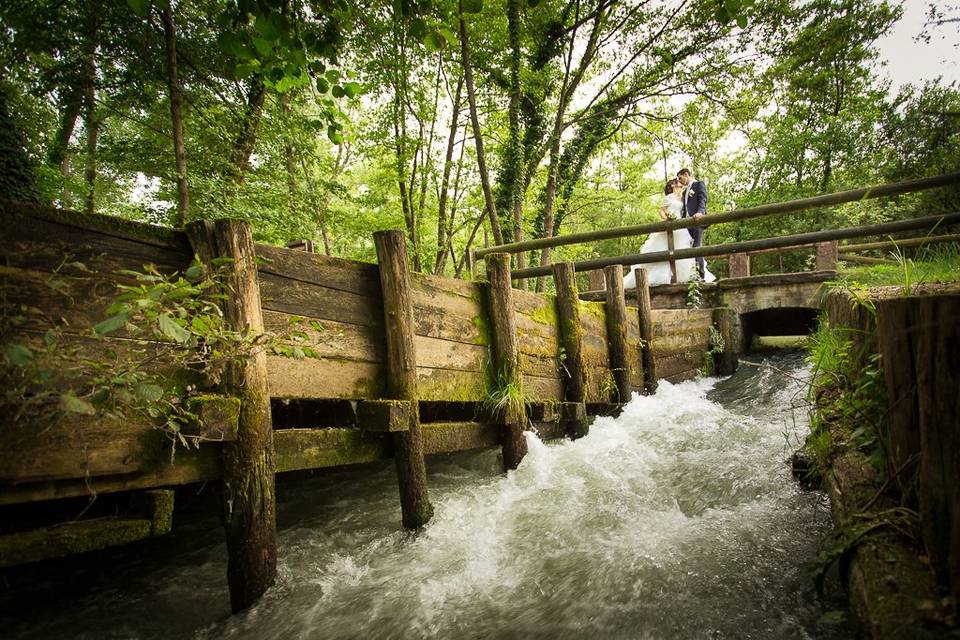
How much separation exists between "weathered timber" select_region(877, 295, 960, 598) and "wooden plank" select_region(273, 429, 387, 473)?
273 cm

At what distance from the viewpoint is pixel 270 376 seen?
2.57m

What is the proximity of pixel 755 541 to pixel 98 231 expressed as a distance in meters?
3.96

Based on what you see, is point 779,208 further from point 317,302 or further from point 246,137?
point 246,137

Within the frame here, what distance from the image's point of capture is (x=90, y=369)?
1.89 metres

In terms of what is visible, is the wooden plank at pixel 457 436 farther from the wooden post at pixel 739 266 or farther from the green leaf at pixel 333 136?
the wooden post at pixel 739 266

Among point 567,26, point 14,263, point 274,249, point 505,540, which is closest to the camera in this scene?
point 14,263

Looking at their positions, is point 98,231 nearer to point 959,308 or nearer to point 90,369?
point 90,369

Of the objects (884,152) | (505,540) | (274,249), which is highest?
(884,152)

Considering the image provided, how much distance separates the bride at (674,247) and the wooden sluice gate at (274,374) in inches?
162

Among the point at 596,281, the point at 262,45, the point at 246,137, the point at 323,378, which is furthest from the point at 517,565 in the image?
the point at 246,137

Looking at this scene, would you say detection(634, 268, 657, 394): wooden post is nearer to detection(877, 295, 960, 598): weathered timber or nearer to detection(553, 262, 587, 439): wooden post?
detection(553, 262, 587, 439): wooden post

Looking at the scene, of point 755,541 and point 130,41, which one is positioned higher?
point 130,41

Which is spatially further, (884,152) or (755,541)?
(884,152)

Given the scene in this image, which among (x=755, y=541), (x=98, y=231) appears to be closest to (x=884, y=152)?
(x=755, y=541)
